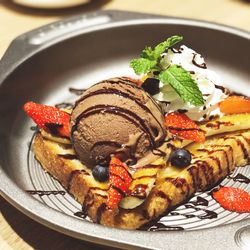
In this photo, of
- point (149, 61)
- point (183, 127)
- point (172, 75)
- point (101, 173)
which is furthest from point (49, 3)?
point (101, 173)

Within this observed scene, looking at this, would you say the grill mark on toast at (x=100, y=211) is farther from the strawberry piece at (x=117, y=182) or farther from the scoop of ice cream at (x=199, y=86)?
the scoop of ice cream at (x=199, y=86)

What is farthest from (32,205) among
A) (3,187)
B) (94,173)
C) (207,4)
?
(207,4)

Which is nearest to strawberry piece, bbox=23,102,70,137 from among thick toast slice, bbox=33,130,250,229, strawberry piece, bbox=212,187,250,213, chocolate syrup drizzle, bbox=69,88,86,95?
thick toast slice, bbox=33,130,250,229

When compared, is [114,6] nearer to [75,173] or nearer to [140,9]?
[140,9]

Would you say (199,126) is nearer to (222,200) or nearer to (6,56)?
(222,200)

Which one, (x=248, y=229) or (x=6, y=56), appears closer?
(x=248, y=229)

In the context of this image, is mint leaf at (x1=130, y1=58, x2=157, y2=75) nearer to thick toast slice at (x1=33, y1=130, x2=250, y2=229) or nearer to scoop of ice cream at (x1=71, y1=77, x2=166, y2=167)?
scoop of ice cream at (x1=71, y1=77, x2=166, y2=167)

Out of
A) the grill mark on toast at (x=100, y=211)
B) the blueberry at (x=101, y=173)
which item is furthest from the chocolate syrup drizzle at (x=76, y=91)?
the grill mark on toast at (x=100, y=211)
